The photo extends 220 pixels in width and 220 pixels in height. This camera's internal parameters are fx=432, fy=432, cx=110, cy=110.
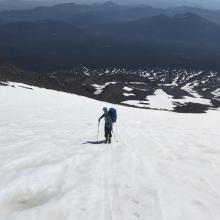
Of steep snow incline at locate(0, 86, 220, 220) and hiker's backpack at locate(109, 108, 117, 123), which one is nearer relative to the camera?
steep snow incline at locate(0, 86, 220, 220)

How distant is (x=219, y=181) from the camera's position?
A: 12.5 m

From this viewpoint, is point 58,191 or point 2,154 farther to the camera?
point 2,154

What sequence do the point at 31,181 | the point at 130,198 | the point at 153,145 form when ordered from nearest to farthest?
1. the point at 130,198
2. the point at 31,181
3. the point at 153,145

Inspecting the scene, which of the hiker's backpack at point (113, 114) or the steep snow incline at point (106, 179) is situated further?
the hiker's backpack at point (113, 114)

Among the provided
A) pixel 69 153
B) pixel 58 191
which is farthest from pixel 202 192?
pixel 69 153

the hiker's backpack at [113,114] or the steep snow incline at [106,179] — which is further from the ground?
the hiker's backpack at [113,114]

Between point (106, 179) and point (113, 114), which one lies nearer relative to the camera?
point (106, 179)

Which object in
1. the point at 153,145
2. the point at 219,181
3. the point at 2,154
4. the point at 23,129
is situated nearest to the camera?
the point at 219,181

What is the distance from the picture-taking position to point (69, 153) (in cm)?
1573

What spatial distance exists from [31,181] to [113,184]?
7.09 feet

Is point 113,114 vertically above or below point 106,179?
above

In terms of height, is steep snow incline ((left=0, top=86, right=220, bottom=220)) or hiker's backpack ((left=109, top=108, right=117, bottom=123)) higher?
hiker's backpack ((left=109, top=108, right=117, bottom=123))

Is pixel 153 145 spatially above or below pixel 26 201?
below

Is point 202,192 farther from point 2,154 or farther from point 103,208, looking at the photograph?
point 2,154
